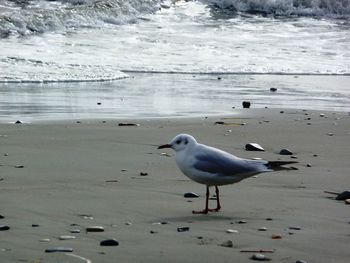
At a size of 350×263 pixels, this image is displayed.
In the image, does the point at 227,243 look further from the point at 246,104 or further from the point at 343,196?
the point at 246,104

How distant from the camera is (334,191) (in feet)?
18.2

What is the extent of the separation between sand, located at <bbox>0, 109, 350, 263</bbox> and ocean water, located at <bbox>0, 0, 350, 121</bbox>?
1884 millimetres

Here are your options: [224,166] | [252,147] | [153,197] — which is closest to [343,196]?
[224,166]

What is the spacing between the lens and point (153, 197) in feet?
17.2

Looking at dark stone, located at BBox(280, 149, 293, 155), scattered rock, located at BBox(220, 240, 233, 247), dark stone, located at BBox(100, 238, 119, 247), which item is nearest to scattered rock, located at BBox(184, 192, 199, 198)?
scattered rock, located at BBox(220, 240, 233, 247)

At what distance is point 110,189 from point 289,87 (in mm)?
9008

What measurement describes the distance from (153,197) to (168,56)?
13.1m

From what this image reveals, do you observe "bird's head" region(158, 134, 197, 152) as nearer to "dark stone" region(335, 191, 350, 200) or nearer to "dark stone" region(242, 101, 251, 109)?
"dark stone" region(335, 191, 350, 200)

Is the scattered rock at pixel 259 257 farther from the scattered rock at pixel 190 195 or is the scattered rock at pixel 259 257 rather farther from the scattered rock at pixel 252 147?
the scattered rock at pixel 252 147

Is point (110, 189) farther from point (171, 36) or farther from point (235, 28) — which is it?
point (235, 28)

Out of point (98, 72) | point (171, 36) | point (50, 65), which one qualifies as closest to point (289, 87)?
point (98, 72)

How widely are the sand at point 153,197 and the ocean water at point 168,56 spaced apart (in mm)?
1884

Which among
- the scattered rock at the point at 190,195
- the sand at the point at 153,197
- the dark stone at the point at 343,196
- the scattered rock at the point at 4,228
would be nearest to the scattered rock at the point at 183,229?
the sand at the point at 153,197

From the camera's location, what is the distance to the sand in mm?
3846
